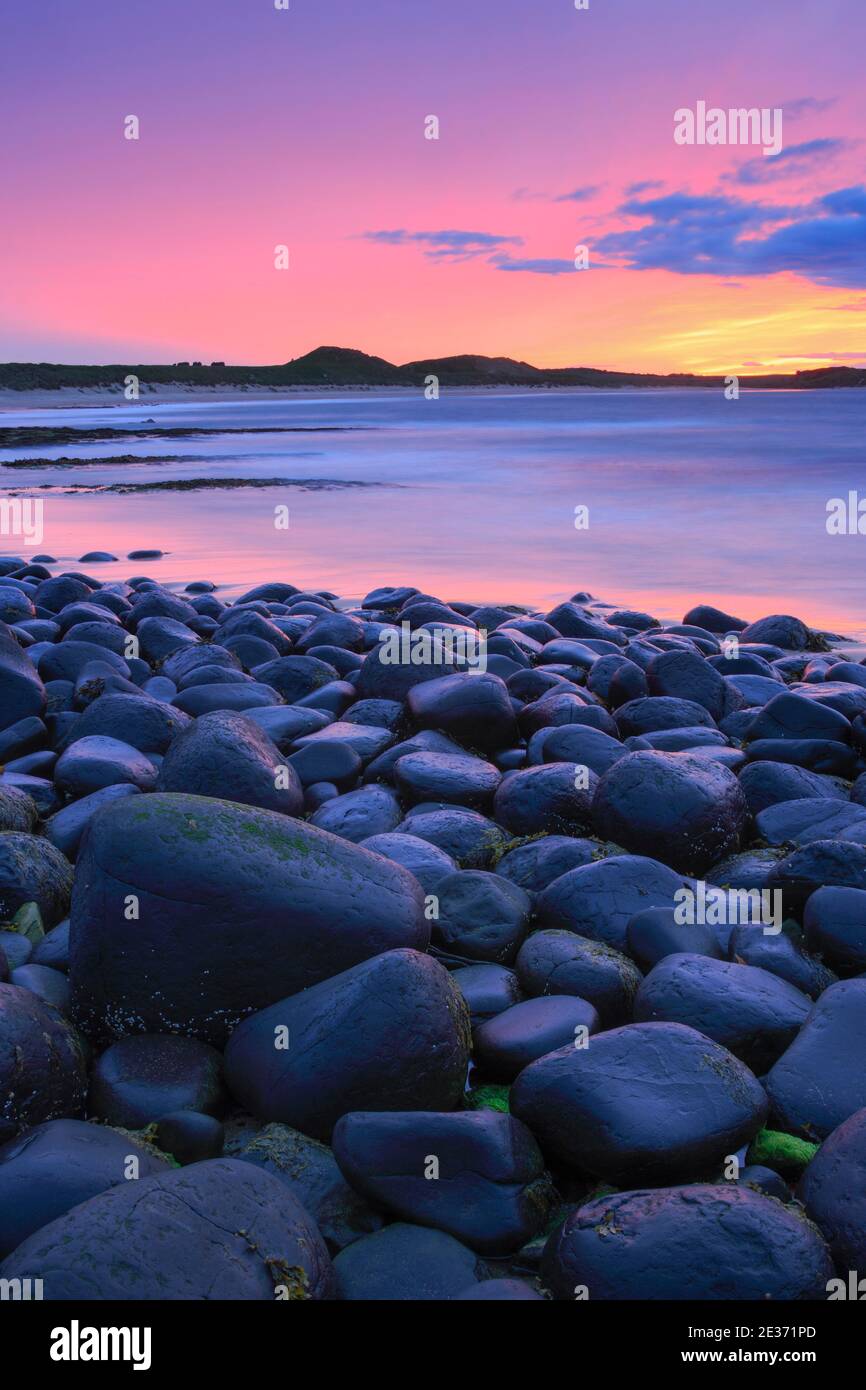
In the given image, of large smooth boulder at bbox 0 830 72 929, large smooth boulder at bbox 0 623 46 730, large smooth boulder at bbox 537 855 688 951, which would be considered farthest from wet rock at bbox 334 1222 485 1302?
large smooth boulder at bbox 0 623 46 730

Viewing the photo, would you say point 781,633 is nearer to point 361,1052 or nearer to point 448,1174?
point 361,1052

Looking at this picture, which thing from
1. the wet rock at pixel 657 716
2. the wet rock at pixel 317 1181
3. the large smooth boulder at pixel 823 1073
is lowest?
the wet rock at pixel 317 1181

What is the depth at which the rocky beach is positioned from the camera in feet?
7.57

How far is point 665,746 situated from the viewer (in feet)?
17.2

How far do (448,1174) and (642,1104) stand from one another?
0.50m

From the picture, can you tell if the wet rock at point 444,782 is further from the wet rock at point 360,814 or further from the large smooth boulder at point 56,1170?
the large smooth boulder at point 56,1170

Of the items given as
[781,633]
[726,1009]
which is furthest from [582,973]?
[781,633]

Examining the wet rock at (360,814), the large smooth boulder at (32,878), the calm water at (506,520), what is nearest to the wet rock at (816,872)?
the wet rock at (360,814)

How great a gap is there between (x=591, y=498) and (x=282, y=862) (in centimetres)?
1896

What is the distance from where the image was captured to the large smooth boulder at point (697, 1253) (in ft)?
7.39

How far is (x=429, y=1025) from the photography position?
112 inches

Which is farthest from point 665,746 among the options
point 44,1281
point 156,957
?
point 44,1281

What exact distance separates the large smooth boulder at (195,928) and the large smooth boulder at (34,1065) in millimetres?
217

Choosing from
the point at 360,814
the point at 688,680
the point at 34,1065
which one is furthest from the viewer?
the point at 688,680
